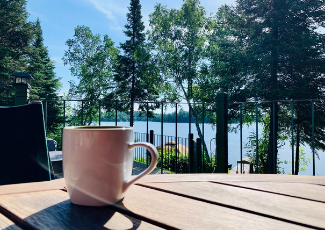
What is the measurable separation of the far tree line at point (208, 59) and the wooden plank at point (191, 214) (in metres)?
5.75

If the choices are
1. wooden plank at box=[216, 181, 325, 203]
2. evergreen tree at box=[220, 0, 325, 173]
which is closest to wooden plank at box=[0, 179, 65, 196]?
wooden plank at box=[216, 181, 325, 203]

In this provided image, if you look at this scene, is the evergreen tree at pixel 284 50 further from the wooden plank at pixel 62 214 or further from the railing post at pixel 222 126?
the wooden plank at pixel 62 214

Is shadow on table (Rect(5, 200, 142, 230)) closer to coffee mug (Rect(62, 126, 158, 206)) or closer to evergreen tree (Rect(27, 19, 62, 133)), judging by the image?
coffee mug (Rect(62, 126, 158, 206))

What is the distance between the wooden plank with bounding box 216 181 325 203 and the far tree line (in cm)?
548

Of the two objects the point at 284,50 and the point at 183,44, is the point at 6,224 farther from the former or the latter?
the point at 183,44

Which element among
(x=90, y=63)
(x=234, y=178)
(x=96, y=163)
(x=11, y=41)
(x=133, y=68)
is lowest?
(x=234, y=178)

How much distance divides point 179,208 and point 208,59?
1473 centimetres

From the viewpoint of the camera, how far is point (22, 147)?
91 centimetres

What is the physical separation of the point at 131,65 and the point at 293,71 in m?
10.1

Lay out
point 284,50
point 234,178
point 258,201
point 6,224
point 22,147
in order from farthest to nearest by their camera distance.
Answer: point 284,50 < point 22,147 < point 234,178 < point 258,201 < point 6,224

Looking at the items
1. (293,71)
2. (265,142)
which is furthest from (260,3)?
(265,142)

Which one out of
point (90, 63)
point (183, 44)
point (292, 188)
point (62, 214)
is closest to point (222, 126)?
point (292, 188)

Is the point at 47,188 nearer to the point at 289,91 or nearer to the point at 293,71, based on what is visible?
the point at 289,91

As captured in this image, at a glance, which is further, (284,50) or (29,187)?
(284,50)
